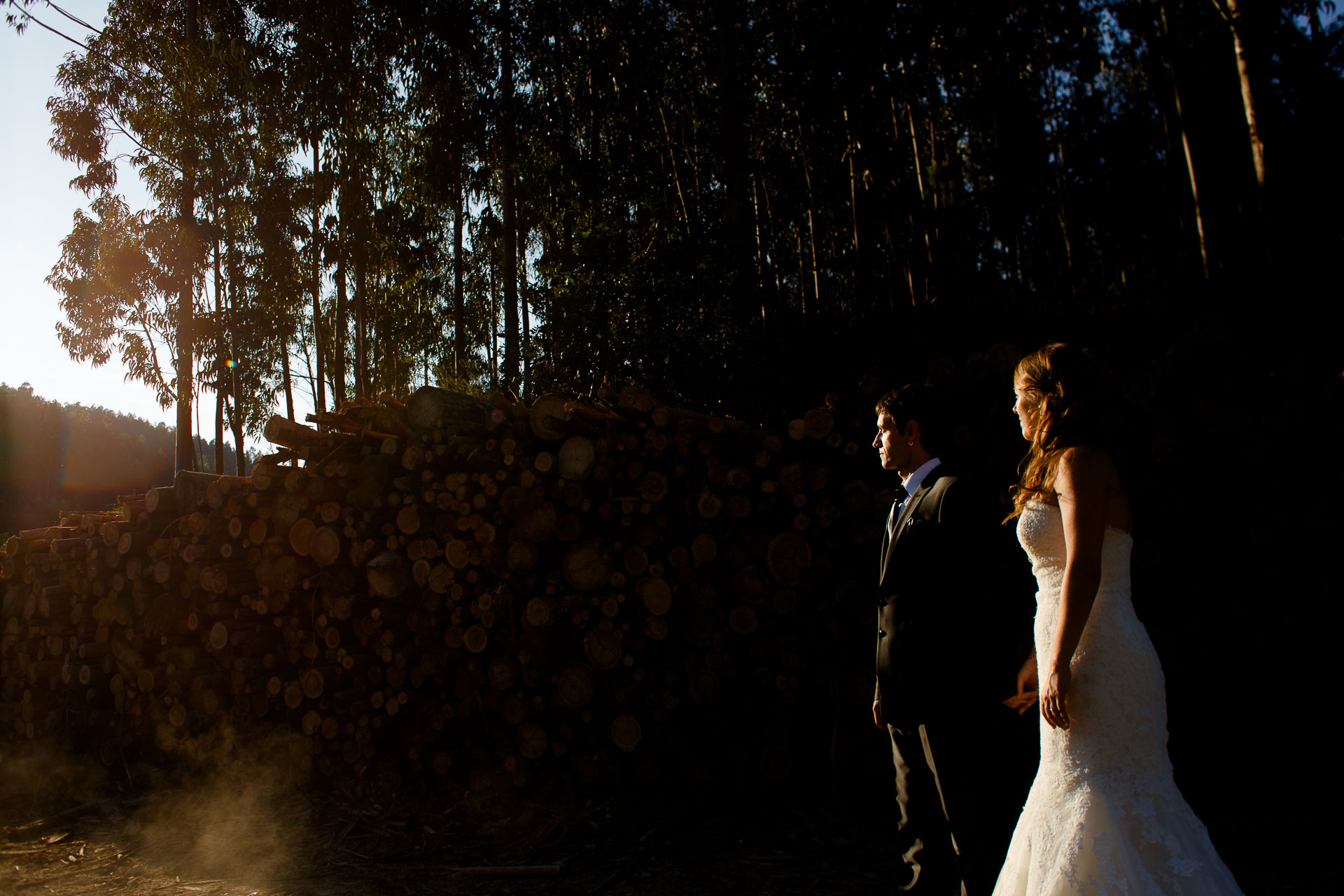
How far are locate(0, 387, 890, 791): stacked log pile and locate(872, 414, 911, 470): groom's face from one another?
1.25 metres

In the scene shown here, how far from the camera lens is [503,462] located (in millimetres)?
4047

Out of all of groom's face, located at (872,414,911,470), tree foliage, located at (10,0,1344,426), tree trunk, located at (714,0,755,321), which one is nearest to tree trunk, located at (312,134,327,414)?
tree foliage, located at (10,0,1344,426)

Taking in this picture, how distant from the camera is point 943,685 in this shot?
2180 mm

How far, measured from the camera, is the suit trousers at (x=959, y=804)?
2154mm

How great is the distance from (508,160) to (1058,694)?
1339cm

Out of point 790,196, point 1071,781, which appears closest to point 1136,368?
point 1071,781

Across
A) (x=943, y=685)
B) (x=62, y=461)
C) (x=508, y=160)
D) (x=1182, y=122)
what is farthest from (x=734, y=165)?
(x=62, y=461)

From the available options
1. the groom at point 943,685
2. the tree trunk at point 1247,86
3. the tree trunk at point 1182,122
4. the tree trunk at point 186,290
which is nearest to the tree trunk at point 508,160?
the tree trunk at point 186,290

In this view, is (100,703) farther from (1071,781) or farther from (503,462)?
(1071,781)

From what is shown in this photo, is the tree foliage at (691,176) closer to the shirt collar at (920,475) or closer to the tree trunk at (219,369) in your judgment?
the tree trunk at (219,369)

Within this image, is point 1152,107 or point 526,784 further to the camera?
point 1152,107

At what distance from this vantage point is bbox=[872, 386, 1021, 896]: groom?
2.17m

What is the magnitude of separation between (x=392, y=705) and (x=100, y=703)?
282cm

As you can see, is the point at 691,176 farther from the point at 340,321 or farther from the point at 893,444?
the point at 893,444
